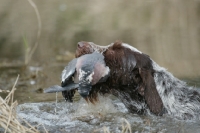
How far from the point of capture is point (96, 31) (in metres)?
13.9

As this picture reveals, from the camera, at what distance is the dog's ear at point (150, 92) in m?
5.52

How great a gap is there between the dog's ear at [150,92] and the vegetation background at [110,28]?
310cm

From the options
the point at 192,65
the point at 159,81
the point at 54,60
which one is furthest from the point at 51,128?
the point at 54,60

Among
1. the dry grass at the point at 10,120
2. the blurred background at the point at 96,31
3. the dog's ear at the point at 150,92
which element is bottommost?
the dry grass at the point at 10,120

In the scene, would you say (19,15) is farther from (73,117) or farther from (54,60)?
(73,117)

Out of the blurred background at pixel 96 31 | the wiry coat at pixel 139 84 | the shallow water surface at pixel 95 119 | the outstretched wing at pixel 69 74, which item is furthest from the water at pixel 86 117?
the blurred background at pixel 96 31

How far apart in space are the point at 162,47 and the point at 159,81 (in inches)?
234

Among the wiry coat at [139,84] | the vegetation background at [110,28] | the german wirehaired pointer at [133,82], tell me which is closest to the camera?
the german wirehaired pointer at [133,82]

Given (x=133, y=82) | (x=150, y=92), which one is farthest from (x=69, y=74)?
(x=150, y=92)

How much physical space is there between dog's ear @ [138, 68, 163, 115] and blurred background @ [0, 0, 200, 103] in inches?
115

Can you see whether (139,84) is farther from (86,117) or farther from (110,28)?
(110,28)

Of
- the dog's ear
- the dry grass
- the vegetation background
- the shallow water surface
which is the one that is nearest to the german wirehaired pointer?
the dog's ear

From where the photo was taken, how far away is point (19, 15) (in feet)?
58.4

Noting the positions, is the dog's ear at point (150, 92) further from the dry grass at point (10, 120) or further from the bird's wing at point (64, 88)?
the dry grass at point (10, 120)
